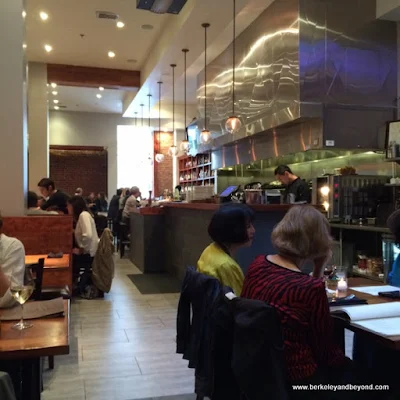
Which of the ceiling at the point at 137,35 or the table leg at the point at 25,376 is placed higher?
the ceiling at the point at 137,35

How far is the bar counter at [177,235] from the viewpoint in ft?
15.8

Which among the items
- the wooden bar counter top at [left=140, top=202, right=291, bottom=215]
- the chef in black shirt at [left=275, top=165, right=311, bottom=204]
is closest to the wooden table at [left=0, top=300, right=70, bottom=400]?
the wooden bar counter top at [left=140, top=202, right=291, bottom=215]

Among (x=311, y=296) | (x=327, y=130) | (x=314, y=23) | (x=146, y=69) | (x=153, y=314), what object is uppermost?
(x=146, y=69)

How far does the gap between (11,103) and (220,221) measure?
10.6 ft

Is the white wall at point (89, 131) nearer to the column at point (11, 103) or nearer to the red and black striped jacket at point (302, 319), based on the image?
the column at point (11, 103)

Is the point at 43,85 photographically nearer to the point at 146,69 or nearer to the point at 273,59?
the point at 146,69

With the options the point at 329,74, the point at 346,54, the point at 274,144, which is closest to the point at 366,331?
the point at 329,74

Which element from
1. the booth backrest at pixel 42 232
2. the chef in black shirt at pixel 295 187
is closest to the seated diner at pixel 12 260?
the booth backrest at pixel 42 232

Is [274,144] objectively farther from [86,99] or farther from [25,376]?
[86,99]

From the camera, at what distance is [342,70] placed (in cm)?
645

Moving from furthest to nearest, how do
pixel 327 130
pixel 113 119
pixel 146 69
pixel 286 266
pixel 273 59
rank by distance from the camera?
pixel 113 119 < pixel 146 69 < pixel 273 59 < pixel 327 130 < pixel 286 266

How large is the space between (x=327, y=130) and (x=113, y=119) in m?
13.2

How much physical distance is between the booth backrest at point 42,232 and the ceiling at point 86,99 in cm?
944

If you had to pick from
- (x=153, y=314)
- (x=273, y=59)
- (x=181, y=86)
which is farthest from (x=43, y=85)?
(x=153, y=314)
